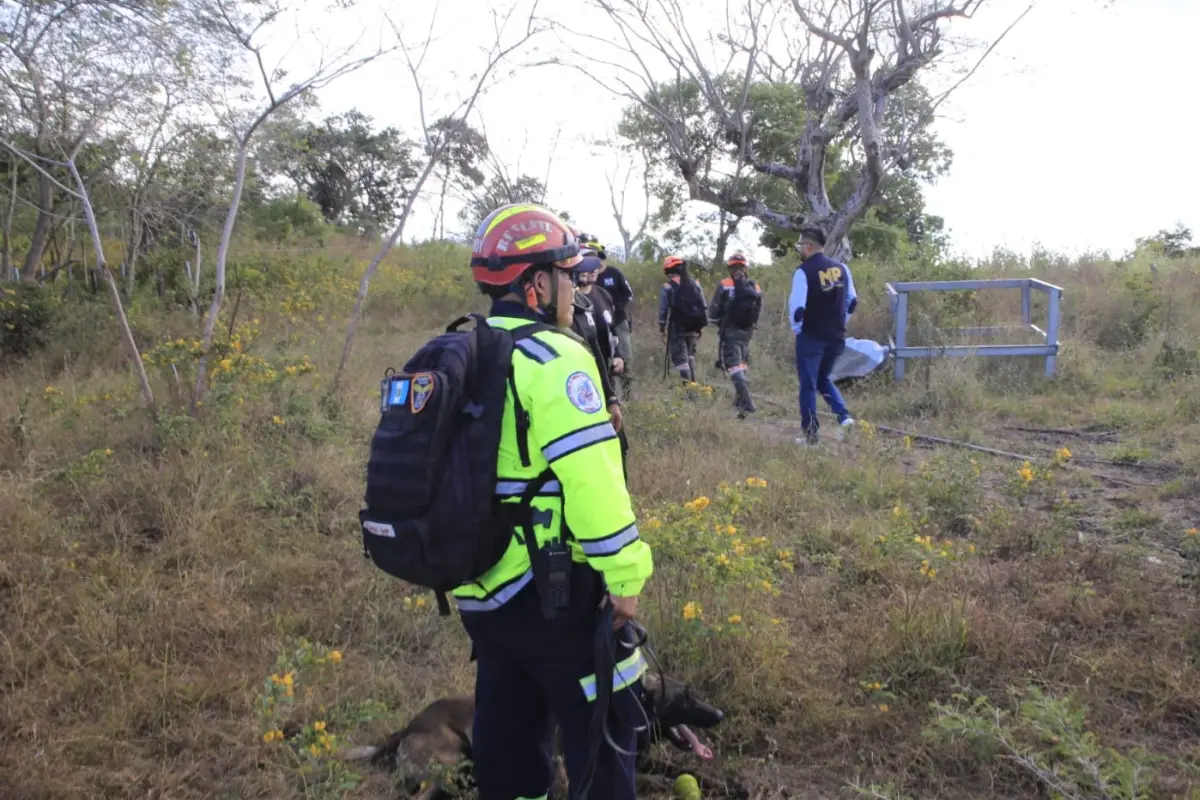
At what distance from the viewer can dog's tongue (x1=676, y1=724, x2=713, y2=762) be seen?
2986 mm

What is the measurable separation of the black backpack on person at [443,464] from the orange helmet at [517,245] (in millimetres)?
238

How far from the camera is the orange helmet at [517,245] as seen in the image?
2.17 m

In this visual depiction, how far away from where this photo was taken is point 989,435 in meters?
7.16

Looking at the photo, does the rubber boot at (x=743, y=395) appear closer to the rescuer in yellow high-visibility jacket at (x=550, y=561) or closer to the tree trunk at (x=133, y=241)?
the rescuer in yellow high-visibility jacket at (x=550, y=561)

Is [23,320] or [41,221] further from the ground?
[41,221]

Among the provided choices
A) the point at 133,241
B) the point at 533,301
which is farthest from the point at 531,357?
the point at 133,241

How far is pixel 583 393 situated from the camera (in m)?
1.99

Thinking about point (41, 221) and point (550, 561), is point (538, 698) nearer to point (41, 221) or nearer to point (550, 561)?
point (550, 561)

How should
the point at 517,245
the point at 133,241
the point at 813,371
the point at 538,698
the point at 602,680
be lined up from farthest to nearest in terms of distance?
the point at 133,241 → the point at 813,371 → the point at 538,698 → the point at 517,245 → the point at 602,680

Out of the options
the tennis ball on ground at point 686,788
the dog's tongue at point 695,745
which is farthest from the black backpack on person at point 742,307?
the tennis ball on ground at point 686,788

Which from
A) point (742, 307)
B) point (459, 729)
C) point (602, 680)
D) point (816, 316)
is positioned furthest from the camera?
point (742, 307)

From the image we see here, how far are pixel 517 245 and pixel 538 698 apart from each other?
1.21m

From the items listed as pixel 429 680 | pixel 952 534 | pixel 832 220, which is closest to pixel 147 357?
pixel 429 680

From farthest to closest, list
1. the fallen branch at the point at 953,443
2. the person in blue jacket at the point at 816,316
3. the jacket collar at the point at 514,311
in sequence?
the person in blue jacket at the point at 816,316 → the fallen branch at the point at 953,443 → the jacket collar at the point at 514,311
